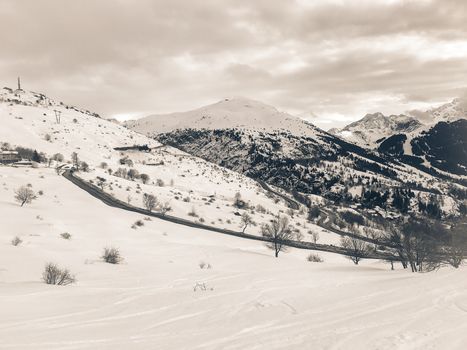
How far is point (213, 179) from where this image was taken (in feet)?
532

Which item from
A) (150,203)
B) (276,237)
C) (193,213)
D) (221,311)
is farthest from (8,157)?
(221,311)

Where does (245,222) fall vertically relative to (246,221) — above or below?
below

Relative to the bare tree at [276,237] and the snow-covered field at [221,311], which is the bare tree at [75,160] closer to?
the bare tree at [276,237]

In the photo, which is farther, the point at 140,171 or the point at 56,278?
the point at 140,171

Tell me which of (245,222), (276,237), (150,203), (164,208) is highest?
(150,203)

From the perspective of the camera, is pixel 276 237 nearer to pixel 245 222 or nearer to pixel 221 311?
pixel 245 222

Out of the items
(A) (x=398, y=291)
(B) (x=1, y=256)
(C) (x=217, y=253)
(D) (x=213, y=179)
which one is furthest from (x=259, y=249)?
(D) (x=213, y=179)

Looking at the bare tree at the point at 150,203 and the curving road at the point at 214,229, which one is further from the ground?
the bare tree at the point at 150,203

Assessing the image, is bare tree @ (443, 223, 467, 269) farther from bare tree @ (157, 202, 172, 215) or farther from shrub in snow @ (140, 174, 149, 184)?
shrub in snow @ (140, 174, 149, 184)

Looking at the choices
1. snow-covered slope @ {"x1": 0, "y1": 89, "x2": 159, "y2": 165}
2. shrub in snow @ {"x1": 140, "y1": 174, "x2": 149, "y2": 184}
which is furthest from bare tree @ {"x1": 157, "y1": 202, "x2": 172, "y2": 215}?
snow-covered slope @ {"x1": 0, "y1": 89, "x2": 159, "y2": 165}

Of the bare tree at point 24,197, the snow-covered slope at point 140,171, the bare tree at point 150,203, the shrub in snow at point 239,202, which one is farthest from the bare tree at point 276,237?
the bare tree at point 24,197

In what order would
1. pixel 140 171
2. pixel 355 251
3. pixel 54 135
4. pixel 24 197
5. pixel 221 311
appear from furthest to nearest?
pixel 54 135
pixel 140 171
pixel 355 251
pixel 24 197
pixel 221 311

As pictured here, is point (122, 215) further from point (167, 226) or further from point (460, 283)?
point (460, 283)

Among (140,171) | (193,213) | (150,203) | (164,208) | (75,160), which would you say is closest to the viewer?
(150,203)
